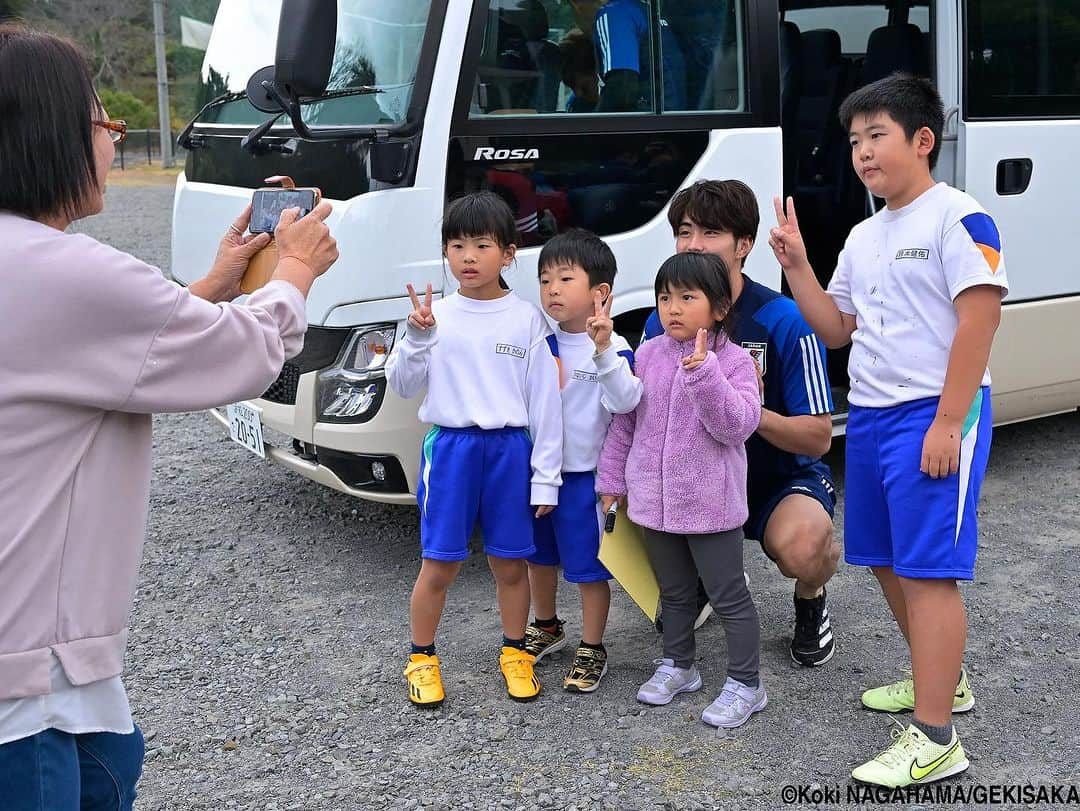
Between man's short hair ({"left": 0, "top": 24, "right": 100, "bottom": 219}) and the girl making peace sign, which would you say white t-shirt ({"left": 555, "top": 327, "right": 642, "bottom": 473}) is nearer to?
the girl making peace sign

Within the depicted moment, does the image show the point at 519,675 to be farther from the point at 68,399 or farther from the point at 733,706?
the point at 68,399

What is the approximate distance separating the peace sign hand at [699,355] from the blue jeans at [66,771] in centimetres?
159

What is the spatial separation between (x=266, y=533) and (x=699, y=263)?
8.03 ft

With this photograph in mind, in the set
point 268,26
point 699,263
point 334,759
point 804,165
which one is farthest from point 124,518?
point 804,165

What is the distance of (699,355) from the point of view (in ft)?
9.20

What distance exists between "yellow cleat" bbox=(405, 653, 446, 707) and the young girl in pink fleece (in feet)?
1.93

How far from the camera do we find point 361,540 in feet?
14.8

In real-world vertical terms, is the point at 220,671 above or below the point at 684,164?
below

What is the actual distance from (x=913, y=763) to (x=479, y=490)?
4.43 ft

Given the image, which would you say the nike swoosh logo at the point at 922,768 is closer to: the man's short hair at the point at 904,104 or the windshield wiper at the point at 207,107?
the man's short hair at the point at 904,104

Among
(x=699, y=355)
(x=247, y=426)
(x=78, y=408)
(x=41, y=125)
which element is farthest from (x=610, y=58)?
(x=78, y=408)

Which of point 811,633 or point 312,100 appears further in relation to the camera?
point 312,100

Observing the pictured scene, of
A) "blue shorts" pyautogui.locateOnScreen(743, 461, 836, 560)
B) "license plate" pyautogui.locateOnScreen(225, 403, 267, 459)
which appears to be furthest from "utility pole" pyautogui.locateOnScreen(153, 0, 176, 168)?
"blue shorts" pyautogui.locateOnScreen(743, 461, 836, 560)

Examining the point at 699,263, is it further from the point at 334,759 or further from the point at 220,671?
the point at 220,671
